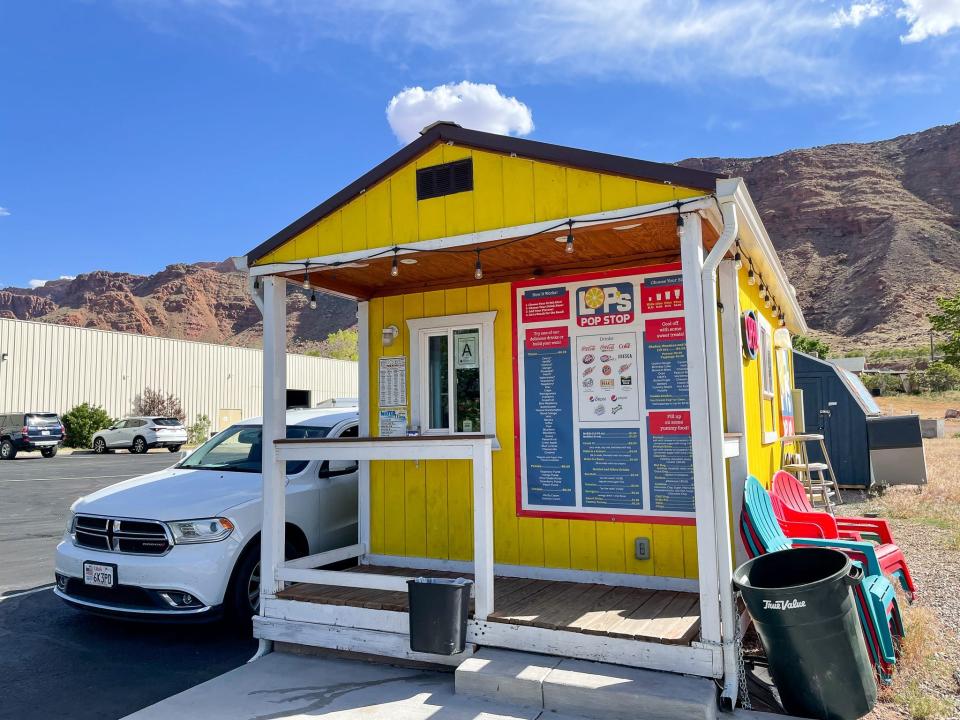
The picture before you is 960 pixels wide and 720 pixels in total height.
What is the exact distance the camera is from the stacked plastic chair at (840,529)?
5039mm

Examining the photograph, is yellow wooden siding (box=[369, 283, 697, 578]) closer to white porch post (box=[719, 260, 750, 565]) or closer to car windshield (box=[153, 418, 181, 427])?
white porch post (box=[719, 260, 750, 565])

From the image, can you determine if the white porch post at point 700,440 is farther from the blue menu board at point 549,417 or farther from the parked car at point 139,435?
the parked car at point 139,435

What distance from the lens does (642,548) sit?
5230mm

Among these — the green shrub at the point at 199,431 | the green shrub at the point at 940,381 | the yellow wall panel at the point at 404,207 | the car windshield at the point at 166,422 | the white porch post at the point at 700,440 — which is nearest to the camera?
the white porch post at the point at 700,440

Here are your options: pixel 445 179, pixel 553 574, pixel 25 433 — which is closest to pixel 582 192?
pixel 445 179

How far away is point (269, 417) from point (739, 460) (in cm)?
356

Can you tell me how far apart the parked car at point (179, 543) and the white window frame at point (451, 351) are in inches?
46.4

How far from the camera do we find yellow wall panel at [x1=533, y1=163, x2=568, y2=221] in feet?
14.6

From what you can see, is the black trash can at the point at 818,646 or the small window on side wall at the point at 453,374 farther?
the small window on side wall at the point at 453,374

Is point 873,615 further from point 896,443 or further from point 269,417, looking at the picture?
point 896,443

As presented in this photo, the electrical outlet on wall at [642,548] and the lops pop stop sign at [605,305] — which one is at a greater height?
the lops pop stop sign at [605,305]

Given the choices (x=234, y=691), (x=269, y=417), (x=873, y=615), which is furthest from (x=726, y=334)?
(x=234, y=691)

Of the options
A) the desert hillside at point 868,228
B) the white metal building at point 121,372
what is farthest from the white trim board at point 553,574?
the desert hillside at point 868,228

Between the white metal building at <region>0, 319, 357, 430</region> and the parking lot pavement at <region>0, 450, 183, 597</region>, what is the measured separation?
3.48m
